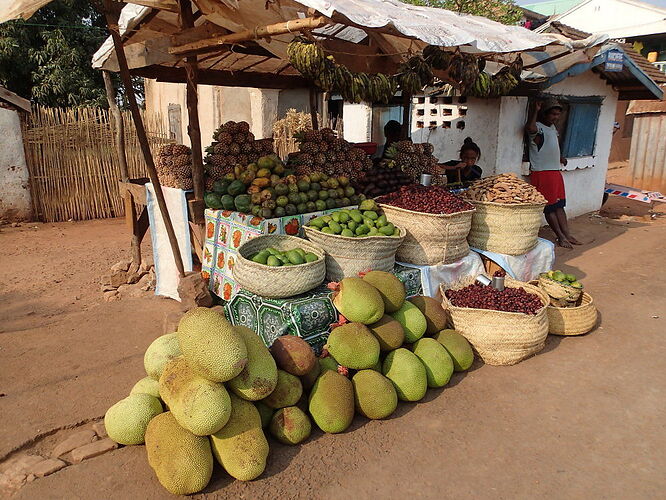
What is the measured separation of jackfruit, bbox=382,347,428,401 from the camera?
3.36m

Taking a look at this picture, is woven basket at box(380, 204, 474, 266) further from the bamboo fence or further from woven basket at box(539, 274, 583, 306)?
the bamboo fence

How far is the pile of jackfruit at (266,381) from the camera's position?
2.56 m

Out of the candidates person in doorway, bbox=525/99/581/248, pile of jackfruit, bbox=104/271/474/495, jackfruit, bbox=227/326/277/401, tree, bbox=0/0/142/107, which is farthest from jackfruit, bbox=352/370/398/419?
tree, bbox=0/0/142/107

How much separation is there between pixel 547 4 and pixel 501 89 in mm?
28046

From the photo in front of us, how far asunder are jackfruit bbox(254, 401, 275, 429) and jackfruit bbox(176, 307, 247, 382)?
0.46 m

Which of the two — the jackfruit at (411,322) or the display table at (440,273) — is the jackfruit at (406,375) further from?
the display table at (440,273)

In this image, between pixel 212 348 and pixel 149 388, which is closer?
pixel 212 348

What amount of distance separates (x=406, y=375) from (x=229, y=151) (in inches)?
114

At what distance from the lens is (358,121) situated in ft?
32.1

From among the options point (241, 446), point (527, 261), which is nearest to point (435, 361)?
point (241, 446)

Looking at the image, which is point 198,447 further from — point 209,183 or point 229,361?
point 209,183

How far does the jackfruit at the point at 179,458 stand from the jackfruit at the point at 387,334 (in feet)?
4.46

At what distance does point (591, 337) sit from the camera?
4527mm

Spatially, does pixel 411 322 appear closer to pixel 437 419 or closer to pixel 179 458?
pixel 437 419
